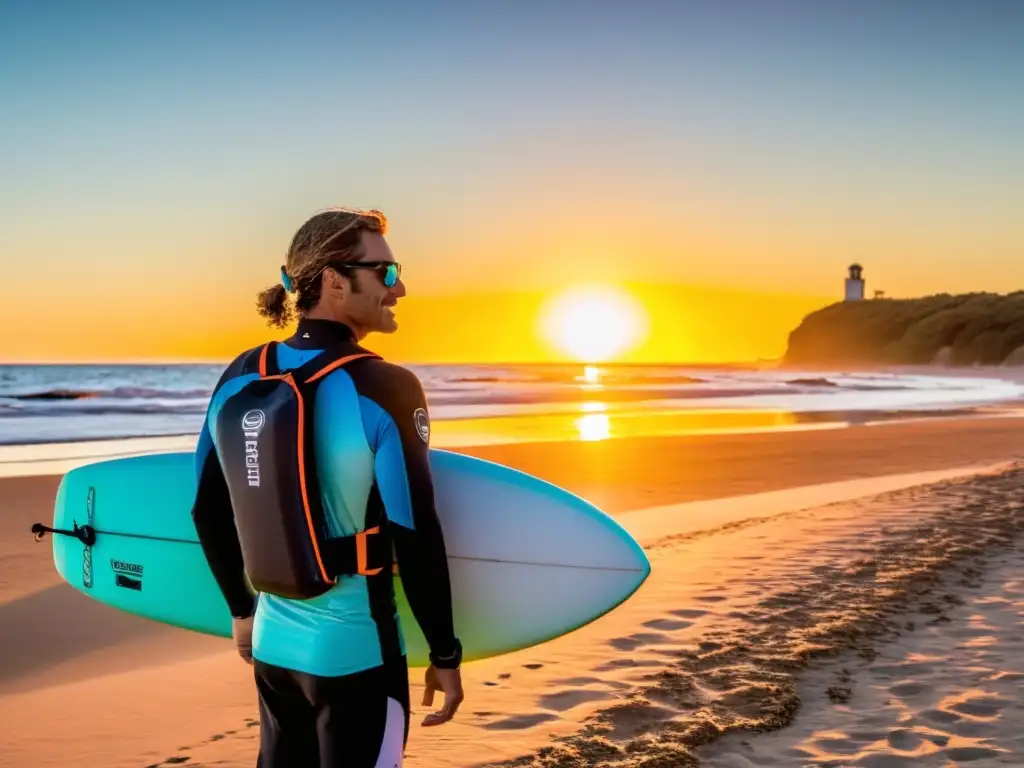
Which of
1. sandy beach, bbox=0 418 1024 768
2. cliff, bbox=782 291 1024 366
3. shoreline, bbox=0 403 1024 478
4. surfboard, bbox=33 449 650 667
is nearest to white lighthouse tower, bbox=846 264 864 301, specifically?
cliff, bbox=782 291 1024 366

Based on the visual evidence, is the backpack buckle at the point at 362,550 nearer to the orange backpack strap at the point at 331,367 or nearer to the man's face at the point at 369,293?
the orange backpack strap at the point at 331,367

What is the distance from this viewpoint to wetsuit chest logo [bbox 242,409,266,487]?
1602 mm

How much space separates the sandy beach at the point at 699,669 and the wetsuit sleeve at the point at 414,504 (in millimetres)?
1601

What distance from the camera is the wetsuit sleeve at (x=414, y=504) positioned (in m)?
1.55

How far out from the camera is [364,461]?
1561 millimetres

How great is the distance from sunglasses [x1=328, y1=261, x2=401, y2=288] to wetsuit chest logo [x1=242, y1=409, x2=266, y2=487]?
1.01 feet

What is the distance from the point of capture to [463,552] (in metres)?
2.47

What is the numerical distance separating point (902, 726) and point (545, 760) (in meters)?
1.30

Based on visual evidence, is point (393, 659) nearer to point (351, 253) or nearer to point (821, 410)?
point (351, 253)

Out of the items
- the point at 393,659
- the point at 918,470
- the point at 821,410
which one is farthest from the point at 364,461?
the point at 821,410

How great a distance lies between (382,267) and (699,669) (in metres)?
2.72

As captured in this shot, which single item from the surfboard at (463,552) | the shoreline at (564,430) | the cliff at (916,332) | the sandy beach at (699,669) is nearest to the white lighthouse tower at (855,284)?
the cliff at (916,332)

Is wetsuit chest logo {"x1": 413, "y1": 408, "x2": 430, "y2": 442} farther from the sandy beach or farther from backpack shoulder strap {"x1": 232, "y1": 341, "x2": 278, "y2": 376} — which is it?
the sandy beach

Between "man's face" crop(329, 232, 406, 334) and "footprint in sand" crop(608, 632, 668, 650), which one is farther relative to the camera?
"footprint in sand" crop(608, 632, 668, 650)
